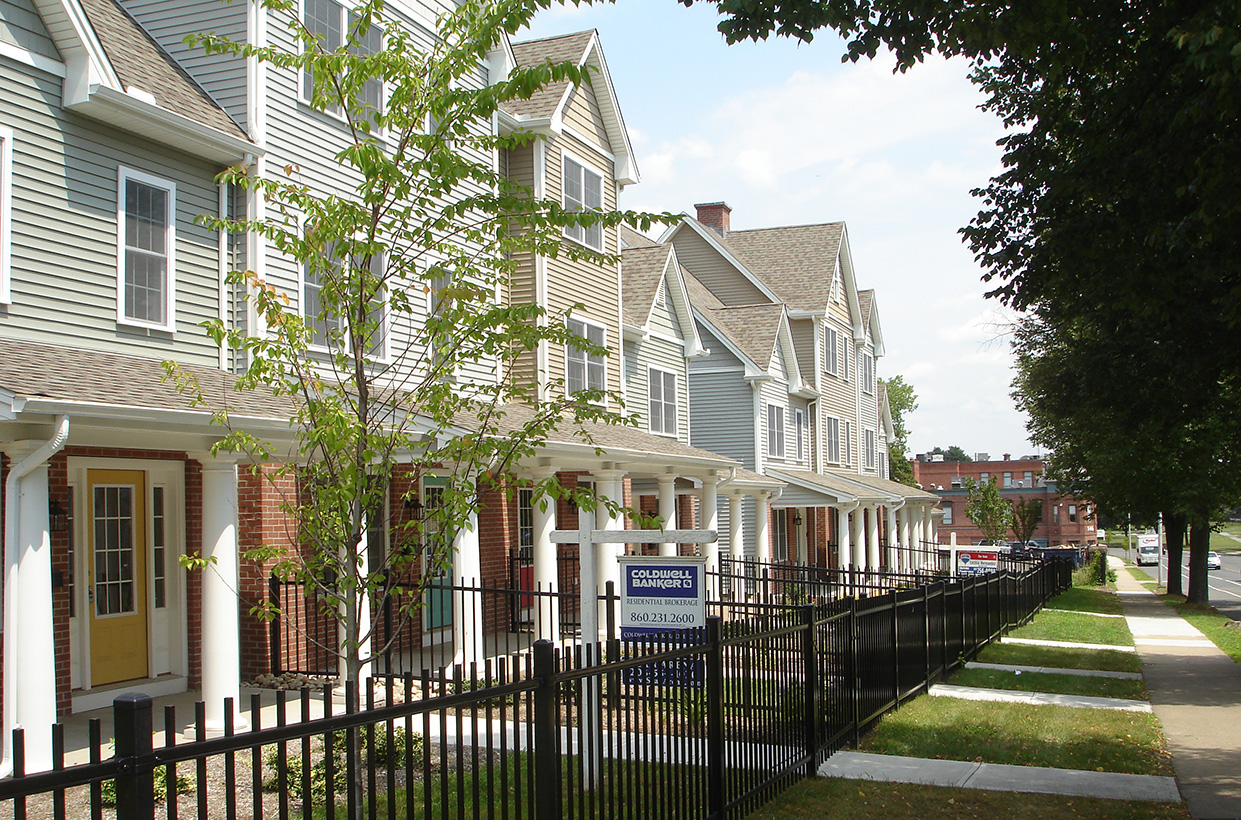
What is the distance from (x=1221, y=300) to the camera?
32.0 feet

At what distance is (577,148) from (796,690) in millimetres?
14821

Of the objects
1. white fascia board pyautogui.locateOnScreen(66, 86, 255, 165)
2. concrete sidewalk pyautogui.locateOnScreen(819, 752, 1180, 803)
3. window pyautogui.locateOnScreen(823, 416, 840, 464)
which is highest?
white fascia board pyautogui.locateOnScreen(66, 86, 255, 165)

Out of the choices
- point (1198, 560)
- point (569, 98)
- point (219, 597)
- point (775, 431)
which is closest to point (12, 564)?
point (219, 597)

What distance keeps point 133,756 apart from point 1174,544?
148 feet

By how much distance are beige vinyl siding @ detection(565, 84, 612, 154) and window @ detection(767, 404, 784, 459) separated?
44.6 ft

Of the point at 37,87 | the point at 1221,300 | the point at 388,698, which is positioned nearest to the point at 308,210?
the point at 388,698

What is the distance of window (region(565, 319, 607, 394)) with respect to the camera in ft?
69.3

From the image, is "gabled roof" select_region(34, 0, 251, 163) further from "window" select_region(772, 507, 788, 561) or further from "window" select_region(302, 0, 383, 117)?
"window" select_region(772, 507, 788, 561)

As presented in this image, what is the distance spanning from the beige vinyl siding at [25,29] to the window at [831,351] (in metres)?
31.5

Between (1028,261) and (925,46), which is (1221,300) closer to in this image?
(1028,261)

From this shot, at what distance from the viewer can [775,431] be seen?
114ft

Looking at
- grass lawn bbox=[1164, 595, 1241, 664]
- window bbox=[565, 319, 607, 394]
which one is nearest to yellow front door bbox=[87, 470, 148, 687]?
window bbox=[565, 319, 607, 394]

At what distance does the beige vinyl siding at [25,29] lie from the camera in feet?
35.9

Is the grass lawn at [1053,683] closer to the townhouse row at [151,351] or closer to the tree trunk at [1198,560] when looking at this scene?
the townhouse row at [151,351]
